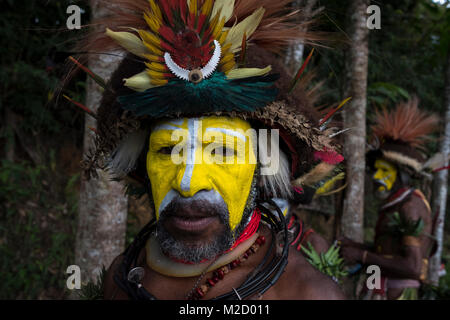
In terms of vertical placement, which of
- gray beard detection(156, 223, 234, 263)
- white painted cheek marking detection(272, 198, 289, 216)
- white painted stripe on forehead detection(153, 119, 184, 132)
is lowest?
white painted cheek marking detection(272, 198, 289, 216)

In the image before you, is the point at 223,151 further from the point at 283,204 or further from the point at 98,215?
the point at 98,215

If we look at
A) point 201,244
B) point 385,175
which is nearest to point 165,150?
point 201,244

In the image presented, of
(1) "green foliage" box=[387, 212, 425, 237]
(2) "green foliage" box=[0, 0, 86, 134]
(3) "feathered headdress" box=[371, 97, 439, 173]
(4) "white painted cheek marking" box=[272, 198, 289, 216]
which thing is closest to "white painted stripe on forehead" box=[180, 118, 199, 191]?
(4) "white painted cheek marking" box=[272, 198, 289, 216]

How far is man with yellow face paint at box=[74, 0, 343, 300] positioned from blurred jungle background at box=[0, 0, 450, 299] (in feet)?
12.2

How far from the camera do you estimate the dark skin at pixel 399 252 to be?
404cm

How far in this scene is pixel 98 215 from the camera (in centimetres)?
362

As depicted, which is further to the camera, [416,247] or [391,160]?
[391,160]

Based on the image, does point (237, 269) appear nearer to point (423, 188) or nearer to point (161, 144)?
point (161, 144)

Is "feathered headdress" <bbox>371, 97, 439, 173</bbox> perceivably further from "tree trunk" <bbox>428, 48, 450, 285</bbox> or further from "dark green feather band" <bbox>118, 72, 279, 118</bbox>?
"dark green feather band" <bbox>118, 72, 279, 118</bbox>

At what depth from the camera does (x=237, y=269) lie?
1.89 metres

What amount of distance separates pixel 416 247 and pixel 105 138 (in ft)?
11.8

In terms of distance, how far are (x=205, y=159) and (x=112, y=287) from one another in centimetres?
102

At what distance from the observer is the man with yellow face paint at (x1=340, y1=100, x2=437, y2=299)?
4129mm

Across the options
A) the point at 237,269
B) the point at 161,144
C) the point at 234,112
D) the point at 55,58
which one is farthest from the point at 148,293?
the point at 55,58
